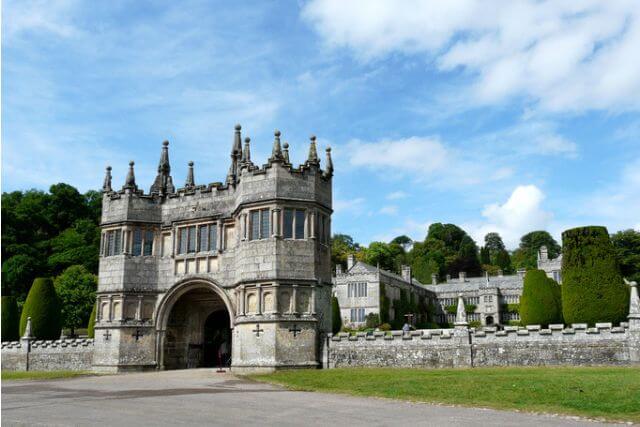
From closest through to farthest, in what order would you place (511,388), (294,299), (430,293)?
(511,388), (294,299), (430,293)

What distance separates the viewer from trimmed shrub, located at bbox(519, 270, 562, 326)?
41500 millimetres

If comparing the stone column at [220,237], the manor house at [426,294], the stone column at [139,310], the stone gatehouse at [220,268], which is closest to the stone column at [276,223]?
the stone gatehouse at [220,268]

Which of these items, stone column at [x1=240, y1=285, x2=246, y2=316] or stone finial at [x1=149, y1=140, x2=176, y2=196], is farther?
stone finial at [x1=149, y1=140, x2=176, y2=196]

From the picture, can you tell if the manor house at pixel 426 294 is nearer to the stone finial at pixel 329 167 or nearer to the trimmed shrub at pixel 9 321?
the trimmed shrub at pixel 9 321

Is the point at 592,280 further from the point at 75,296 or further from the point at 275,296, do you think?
the point at 75,296

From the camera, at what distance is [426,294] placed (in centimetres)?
8369

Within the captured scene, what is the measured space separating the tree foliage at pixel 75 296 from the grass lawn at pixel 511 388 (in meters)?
38.1

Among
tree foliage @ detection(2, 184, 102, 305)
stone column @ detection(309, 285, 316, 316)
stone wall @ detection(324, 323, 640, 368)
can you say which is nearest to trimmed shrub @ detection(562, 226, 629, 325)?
stone wall @ detection(324, 323, 640, 368)

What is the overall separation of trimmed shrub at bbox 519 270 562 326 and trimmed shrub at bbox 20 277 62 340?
31.8m

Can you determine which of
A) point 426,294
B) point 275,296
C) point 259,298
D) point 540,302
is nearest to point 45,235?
point 426,294

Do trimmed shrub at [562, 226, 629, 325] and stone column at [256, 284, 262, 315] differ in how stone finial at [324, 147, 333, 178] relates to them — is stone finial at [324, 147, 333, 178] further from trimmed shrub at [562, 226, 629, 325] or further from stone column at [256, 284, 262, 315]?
trimmed shrub at [562, 226, 629, 325]

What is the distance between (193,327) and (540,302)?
81.5ft

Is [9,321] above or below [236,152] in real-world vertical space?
below

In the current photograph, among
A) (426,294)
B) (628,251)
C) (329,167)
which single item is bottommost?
(426,294)
